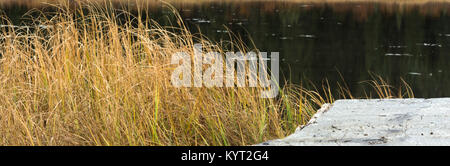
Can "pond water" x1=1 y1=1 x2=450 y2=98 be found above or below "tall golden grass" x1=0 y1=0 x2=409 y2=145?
below

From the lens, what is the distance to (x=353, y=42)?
1967 cm

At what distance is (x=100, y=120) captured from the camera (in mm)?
3738

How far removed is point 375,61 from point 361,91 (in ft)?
12.7

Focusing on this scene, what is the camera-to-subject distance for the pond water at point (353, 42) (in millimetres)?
13039

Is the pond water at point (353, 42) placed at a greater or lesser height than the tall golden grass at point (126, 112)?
lesser

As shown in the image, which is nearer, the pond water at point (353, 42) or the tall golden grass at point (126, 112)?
the tall golden grass at point (126, 112)

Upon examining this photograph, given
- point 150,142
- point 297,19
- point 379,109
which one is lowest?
point 297,19

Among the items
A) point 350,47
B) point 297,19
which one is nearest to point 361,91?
point 350,47

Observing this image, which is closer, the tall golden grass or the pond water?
the tall golden grass

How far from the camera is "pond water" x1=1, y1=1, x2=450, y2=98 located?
1304cm

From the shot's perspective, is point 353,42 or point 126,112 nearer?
point 126,112

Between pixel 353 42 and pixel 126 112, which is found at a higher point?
pixel 126 112
